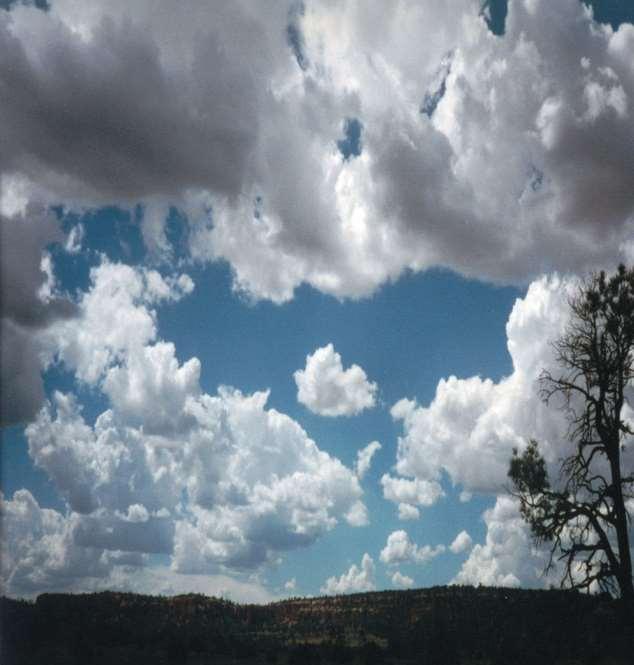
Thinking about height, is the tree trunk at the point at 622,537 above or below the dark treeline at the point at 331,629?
above

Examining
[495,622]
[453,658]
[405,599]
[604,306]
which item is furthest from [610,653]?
[405,599]

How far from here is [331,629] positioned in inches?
4006

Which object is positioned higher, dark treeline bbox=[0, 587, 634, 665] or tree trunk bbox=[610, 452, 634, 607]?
tree trunk bbox=[610, 452, 634, 607]

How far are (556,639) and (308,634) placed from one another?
3518 inches

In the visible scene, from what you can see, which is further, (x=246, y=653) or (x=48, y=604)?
(x=48, y=604)

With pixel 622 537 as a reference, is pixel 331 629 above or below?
below

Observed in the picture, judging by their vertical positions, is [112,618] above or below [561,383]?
below

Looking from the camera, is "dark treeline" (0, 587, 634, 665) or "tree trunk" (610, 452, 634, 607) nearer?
Answer: "tree trunk" (610, 452, 634, 607)

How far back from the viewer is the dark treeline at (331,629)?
20.1 m

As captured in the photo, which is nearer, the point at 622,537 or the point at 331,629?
the point at 622,537

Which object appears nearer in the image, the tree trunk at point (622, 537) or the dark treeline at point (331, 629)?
the tree trunk at point (622, 537)

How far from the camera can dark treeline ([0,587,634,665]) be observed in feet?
65.9

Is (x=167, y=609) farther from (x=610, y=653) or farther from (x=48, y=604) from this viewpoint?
(x=610, y=653)

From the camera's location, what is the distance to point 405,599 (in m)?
128
